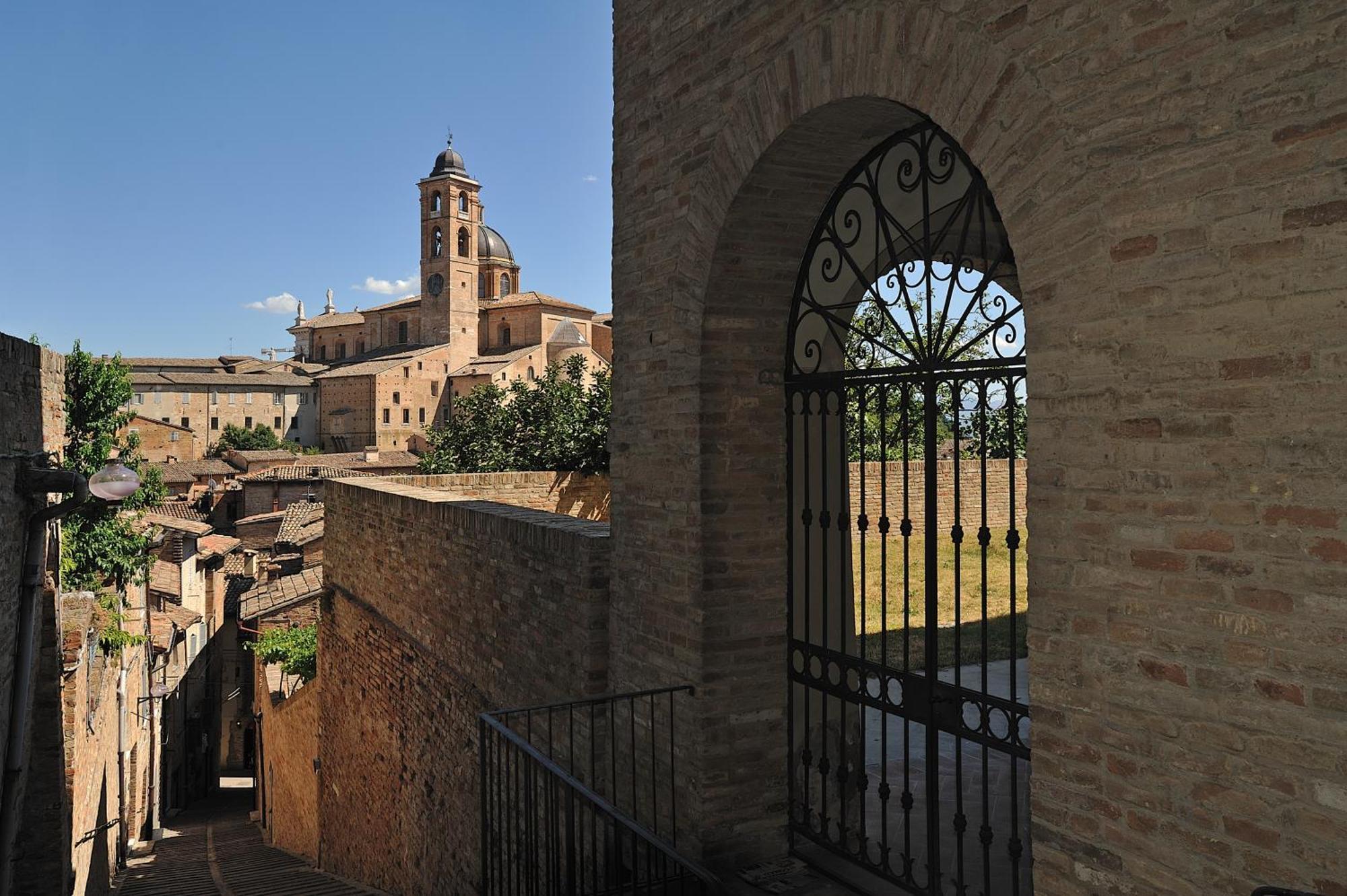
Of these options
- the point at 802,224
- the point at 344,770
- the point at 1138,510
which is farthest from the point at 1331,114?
the point at 344,770

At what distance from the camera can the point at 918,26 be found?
3.62m

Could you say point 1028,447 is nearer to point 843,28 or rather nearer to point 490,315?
point 843,28

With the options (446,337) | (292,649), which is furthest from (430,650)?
(446,337)

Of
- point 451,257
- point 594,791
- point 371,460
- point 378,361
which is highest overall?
point 451,257

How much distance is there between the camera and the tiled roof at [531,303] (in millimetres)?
73750

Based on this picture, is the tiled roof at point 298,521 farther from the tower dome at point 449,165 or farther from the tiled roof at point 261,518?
the tower dome at point 449,165

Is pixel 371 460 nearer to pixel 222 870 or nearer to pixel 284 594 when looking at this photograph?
pixel 284 594

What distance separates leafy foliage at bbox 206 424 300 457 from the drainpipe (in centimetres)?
6287

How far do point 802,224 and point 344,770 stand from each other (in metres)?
9.67

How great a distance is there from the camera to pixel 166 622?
78.9 ft

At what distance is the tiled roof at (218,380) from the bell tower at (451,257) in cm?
1073

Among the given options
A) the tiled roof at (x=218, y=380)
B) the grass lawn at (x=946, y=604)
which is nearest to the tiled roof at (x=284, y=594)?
the grass lawn at (x=946, y=604)

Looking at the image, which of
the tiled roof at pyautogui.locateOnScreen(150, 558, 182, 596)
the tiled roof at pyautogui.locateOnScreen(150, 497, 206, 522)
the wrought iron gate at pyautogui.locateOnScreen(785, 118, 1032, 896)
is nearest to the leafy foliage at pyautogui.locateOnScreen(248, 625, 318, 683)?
the tiled roof at pyautogui.locateOnScreen(150, 558, 182, 596)

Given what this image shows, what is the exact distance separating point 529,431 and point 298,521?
1038cm
